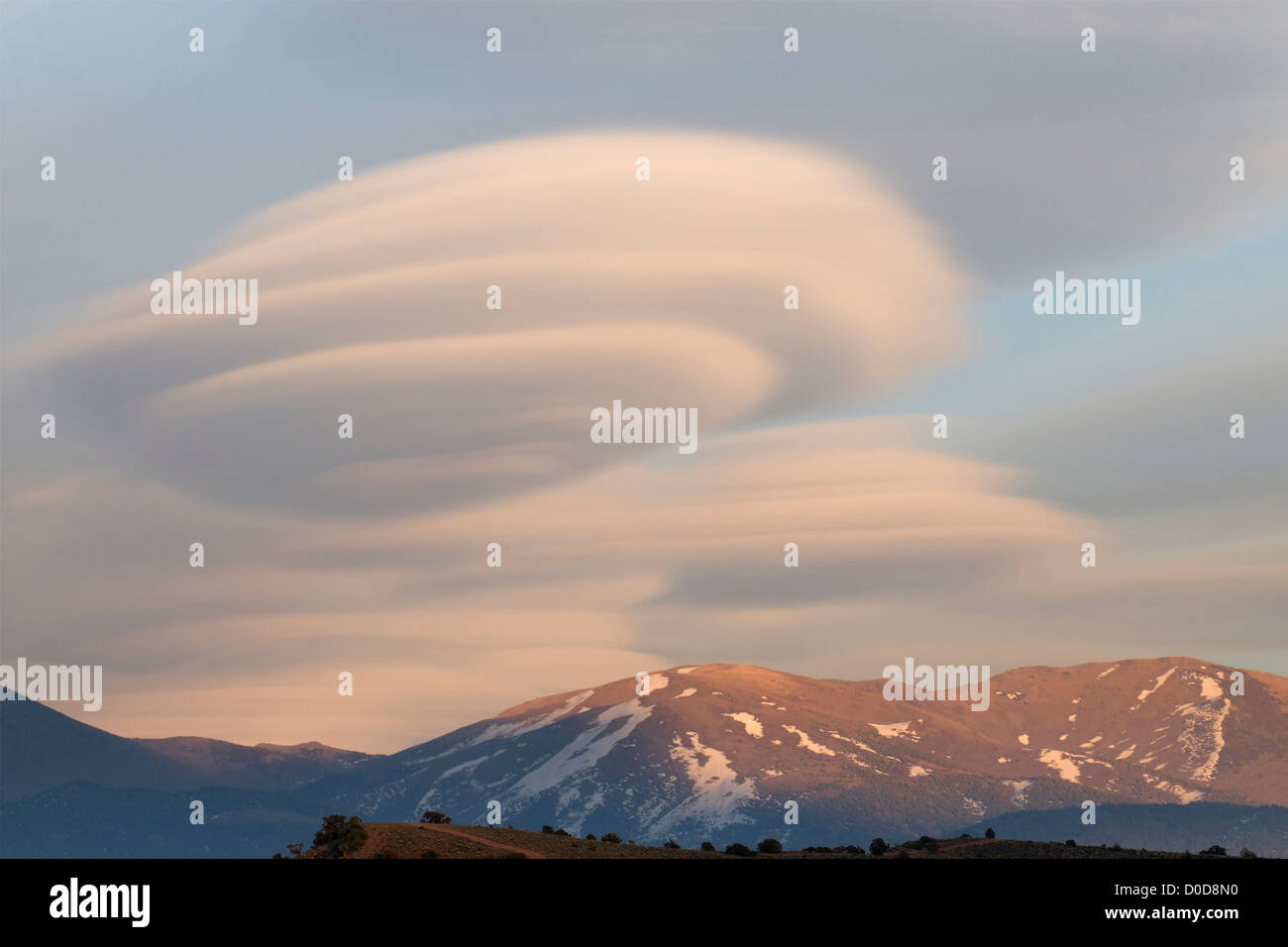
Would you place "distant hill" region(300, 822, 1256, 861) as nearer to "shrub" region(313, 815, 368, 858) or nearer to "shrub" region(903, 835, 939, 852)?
"shrub" region(903, 835, 939, 852)

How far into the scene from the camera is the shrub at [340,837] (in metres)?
111

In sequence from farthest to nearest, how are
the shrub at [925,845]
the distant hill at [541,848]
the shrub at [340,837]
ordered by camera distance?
the shrub at [925,845] < the distant hill at [541,848] < the shrub at [340,837]

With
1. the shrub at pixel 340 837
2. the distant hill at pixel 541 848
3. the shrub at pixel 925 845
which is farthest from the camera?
the shrub at pixel 925 845

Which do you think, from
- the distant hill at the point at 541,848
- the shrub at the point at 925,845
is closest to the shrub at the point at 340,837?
the distant hill at the point at 541,848

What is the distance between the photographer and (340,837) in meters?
114

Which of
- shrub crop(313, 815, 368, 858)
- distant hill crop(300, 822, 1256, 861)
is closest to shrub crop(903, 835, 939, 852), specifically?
distant hill crop(300, 822, 1256, 861)

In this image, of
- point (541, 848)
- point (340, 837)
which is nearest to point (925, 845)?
point (541, 848)

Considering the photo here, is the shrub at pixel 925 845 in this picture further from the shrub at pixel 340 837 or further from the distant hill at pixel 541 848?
the shrub at pixel 340 837

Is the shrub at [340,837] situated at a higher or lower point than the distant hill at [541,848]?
higher
